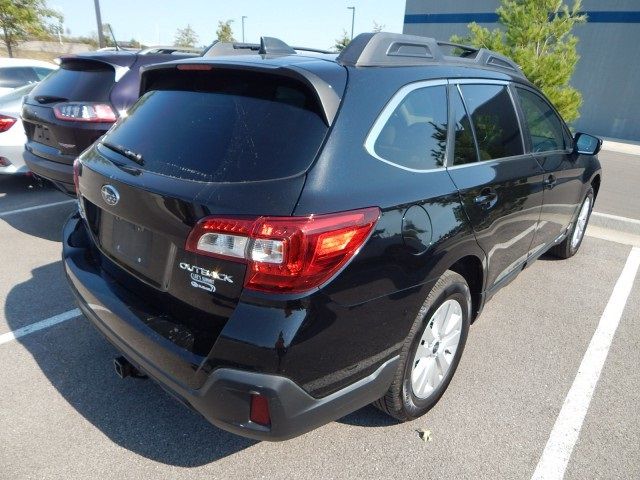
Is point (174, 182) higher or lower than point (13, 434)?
higher

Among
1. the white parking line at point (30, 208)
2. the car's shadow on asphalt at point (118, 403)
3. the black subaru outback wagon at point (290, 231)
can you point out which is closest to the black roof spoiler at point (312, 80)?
the black subaru outback wagon at point (290, 231)

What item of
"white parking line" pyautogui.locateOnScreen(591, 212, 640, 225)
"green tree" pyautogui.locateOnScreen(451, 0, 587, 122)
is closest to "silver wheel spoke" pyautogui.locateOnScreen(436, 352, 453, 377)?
"white parking line" pyautogui.locateOnScreen(591, 212, 640, 225)

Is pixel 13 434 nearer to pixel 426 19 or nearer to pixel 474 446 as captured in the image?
pixel 474 446

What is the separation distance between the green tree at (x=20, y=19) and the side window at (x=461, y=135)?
65.3ft

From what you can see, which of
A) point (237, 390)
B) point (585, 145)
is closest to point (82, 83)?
point (237, 390)

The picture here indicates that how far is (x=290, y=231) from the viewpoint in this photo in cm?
161

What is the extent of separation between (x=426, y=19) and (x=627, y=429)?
92.2ft

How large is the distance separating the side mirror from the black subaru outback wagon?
1955 mm

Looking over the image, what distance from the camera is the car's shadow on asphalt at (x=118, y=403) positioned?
2197 mm

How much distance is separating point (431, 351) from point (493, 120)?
4.87ft

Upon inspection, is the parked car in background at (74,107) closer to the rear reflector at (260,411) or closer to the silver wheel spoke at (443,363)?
the rear reflector at (260,411)

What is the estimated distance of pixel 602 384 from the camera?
112 inches

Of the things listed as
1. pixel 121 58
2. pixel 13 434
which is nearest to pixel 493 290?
pixel 13 434

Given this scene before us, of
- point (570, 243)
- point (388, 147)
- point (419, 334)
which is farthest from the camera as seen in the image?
point (570, 243)
